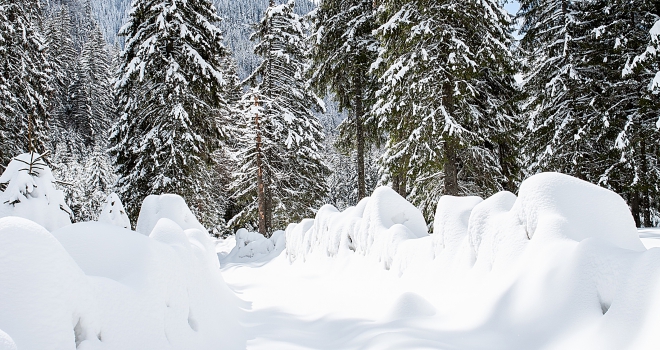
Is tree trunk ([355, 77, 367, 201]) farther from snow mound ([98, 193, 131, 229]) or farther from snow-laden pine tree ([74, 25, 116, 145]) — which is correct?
snow-laden pine tree ([74, 25, 116, 145])

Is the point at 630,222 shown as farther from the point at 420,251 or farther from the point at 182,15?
the point at 182,15

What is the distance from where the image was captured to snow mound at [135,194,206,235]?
7.86 meters

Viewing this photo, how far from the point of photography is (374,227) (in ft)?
20.2

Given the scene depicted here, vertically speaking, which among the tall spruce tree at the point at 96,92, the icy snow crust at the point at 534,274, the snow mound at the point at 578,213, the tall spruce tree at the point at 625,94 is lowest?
the icy snow crust at the point at 534,274

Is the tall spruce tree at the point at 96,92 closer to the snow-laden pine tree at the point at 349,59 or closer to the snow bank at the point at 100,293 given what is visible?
the snow-laden pine tree at the point at 349,59

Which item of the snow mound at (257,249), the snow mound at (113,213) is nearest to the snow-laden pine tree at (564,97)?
the snow mound at (257,249)

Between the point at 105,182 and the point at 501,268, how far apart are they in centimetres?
3086

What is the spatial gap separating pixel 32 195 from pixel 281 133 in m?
14.3

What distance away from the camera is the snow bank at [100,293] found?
1722 mm

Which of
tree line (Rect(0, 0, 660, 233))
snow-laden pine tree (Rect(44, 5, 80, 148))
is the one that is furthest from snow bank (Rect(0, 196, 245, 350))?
snow-laden pine tree (Rect(44, 5, 80, 148))

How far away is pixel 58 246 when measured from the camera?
192 cm

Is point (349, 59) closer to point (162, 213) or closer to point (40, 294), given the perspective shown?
point (162, 213)

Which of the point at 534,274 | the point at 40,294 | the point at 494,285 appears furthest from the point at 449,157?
the point at 40,294

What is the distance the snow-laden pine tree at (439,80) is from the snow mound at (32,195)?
7847 mm
